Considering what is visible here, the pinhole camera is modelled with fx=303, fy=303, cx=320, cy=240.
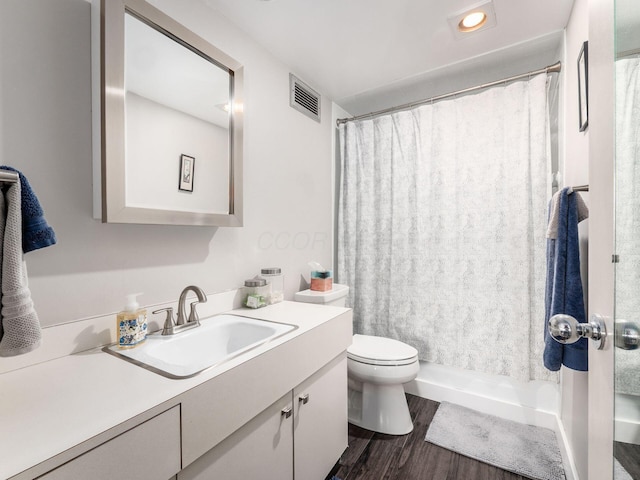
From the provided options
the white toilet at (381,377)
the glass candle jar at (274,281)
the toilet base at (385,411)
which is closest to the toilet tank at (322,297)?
the white toilet at (381,377)

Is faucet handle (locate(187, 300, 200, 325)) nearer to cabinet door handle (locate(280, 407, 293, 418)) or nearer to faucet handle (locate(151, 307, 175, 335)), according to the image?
faucet handle (locate(151, 307, 175, 335))

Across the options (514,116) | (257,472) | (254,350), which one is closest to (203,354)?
(254,350)

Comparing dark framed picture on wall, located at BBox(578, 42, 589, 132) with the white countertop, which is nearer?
the white countertop

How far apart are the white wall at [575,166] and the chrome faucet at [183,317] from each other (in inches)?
63.9

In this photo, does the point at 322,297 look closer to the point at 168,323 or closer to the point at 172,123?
the point at 168,323

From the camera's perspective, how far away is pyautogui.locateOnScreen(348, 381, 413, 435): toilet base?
1807 mm

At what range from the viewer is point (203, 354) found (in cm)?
122

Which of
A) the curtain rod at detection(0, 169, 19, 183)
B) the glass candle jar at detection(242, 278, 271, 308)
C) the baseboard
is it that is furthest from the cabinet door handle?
the baseboard

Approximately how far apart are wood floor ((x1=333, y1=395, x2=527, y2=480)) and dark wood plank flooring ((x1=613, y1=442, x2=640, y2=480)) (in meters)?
1.18

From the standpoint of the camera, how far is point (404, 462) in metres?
1.58

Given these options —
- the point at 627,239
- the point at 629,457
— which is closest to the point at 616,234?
the point at 627,239

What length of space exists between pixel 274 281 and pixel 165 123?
0.93 m

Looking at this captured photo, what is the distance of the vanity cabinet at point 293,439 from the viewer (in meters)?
0.88

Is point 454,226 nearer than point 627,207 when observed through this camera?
No
